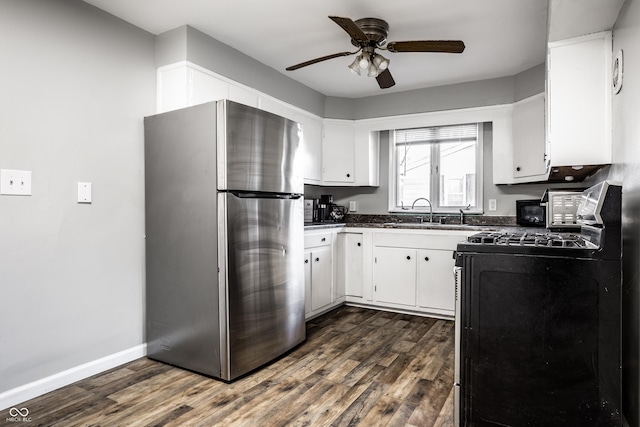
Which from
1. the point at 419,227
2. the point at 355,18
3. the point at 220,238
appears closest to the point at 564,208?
the point at 419,227

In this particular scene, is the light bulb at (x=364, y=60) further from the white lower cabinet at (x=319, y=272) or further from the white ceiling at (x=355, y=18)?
the white lower cabinet at (x=319, y=272)

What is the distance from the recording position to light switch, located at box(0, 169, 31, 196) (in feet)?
6.41

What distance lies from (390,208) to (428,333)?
1686mm

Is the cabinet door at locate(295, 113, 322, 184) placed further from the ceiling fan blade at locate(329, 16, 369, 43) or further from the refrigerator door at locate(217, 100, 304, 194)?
the ceiling fan blade at locate(329, 16, 369, 43)

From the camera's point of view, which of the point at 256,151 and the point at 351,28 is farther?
the point at 256,151

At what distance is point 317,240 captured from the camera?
3.49 meters

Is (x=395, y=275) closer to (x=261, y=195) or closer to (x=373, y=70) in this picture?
(x=261, y=195)

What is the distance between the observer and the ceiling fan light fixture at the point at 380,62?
101 inches

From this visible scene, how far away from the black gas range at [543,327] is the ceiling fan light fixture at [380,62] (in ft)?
4.74

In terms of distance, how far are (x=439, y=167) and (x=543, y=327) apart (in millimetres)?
2902

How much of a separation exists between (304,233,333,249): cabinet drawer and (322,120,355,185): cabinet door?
87cm

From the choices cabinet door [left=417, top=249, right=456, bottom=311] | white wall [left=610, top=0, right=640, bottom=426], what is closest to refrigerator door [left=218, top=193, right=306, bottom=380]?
cabinet door [left=417, top=249, right=456, bottom=311]

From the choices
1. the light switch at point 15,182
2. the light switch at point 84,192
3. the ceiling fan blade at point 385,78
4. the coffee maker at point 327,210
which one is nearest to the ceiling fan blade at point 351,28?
the ceiling fan blade at point 385,78

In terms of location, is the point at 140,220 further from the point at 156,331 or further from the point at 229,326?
the point at 229,326
